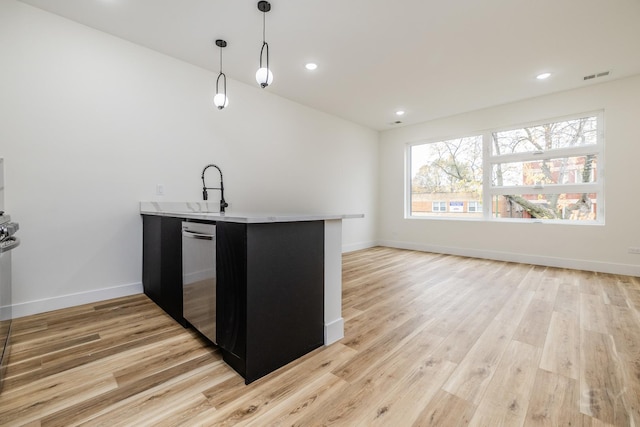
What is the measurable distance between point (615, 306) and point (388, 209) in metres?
3.99

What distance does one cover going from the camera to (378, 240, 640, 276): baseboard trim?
3.80m

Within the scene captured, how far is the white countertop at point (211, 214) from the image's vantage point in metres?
1.46

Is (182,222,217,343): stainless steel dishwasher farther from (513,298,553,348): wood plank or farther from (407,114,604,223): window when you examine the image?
(407,114,604,223): window

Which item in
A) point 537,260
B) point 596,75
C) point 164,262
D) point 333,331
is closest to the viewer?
point 333,331

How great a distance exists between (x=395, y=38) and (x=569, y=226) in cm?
384

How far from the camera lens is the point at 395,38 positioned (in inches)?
112

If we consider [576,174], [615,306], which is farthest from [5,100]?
[576,174]

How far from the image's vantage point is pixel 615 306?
102 inches

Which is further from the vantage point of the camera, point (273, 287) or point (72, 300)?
point (72, 300)

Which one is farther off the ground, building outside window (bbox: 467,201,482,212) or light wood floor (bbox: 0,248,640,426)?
building outside window (bbox: 467,201,482,212)

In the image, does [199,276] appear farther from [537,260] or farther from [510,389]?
[537,260]

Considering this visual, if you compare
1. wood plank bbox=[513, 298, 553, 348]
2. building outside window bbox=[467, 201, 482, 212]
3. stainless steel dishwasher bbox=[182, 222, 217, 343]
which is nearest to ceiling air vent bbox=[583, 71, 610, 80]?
building outside window bbox=[467, 201, 482, 212]

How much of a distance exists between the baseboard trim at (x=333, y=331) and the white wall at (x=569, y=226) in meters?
4.10

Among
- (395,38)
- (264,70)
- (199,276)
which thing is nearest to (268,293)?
(199,276)
